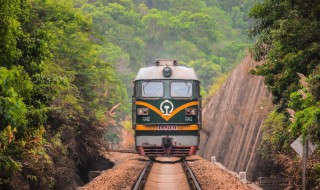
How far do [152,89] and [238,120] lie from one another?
55.7ft

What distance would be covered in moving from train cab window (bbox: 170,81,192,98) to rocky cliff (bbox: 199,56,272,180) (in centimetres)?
676

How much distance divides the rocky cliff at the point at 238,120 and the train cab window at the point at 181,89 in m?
6.76

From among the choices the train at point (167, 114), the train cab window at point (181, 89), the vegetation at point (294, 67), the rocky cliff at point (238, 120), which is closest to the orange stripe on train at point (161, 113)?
the train at point (167, 114)

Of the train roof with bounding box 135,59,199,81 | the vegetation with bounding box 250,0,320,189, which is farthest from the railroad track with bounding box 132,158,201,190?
the train roof with bounding box 135,59,199,81

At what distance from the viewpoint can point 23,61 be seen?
1430 cm

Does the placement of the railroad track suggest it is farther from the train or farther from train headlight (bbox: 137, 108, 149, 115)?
train headlight (bbox: 137, 108, 149, 115)

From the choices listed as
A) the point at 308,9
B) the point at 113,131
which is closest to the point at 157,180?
the point at 308,9

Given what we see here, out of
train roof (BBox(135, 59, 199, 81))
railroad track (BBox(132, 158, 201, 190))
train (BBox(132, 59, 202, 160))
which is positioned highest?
train roof (BBox(135, 59, 199, 81))

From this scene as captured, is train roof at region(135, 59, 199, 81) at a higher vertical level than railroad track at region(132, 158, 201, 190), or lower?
higher

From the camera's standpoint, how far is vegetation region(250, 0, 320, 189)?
14836mm

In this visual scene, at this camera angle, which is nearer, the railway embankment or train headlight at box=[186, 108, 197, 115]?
the railway embankment

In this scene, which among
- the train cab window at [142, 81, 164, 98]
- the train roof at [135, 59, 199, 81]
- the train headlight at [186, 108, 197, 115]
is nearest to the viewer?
the train headlight at [186, 108, 197, 115]

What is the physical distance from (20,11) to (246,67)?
88.6ft

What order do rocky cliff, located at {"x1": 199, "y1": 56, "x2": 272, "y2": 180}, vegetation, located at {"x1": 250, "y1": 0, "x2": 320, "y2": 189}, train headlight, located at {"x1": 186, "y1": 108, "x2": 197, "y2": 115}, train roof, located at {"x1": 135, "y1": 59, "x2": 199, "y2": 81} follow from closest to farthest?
vegetation, located at {"x1": 250, "y1": 0, "x2": 320, "y2": 189}, train headlight, located at {"x1": 186, "y1": 108, "x2": 197, "y2": 115}, train roof, located at {"x1": 135, "y1": 59, "x2": 199, "y2": 81}, rocky cliff, located at {"x1": 199, "y1": 56, "x2": 272, "y2": 180}
